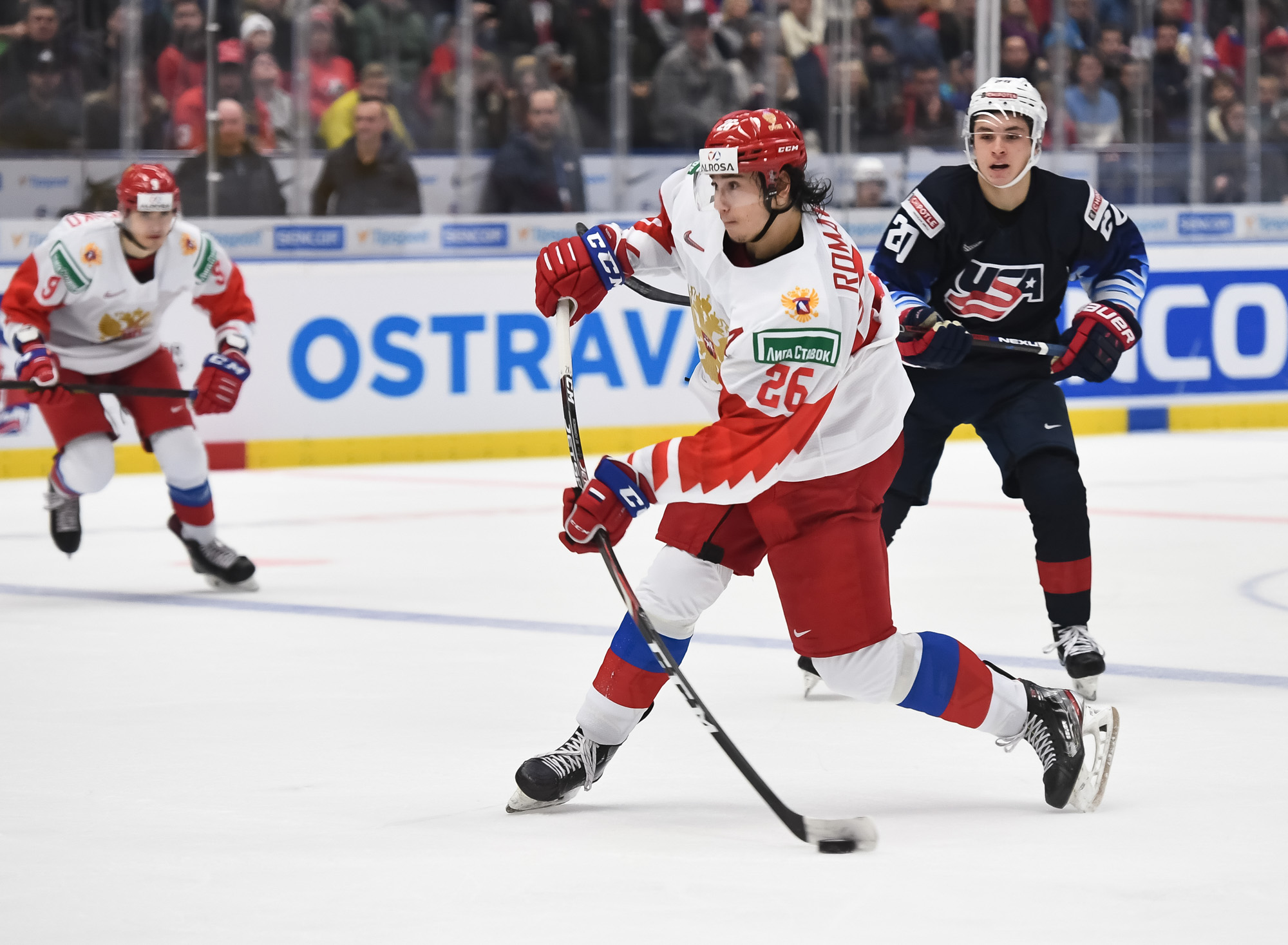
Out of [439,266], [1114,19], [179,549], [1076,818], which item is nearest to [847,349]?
[1076,818]

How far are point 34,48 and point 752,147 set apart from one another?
6425 millimetres

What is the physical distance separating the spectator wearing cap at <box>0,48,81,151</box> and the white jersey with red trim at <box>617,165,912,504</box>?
19.8 ft

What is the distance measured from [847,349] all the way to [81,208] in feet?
20.6

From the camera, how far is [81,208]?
28.2ft

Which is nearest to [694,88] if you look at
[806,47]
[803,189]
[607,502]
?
[806,47]

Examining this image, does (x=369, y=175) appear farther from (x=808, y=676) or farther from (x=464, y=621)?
(x=808, y=676)

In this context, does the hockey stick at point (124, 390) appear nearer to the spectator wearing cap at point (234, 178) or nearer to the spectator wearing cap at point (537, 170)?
the spectator wearing cap at point (234, 178)

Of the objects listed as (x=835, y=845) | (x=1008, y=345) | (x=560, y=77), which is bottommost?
(x=835, y=845)

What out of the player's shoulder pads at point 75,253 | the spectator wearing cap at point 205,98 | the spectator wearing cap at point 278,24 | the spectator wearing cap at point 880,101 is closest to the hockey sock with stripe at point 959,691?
the player's shoulder pads at point 75,253

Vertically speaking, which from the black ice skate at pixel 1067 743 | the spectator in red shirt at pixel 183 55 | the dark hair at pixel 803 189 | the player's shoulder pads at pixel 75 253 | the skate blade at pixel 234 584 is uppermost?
the spectator in red shirt at pixel 183 55

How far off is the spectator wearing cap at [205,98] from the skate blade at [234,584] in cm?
342

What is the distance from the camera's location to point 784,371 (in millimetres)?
2963

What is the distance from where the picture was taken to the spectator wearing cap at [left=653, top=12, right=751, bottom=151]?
32.9 ft

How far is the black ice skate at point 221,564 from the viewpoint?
583cm
